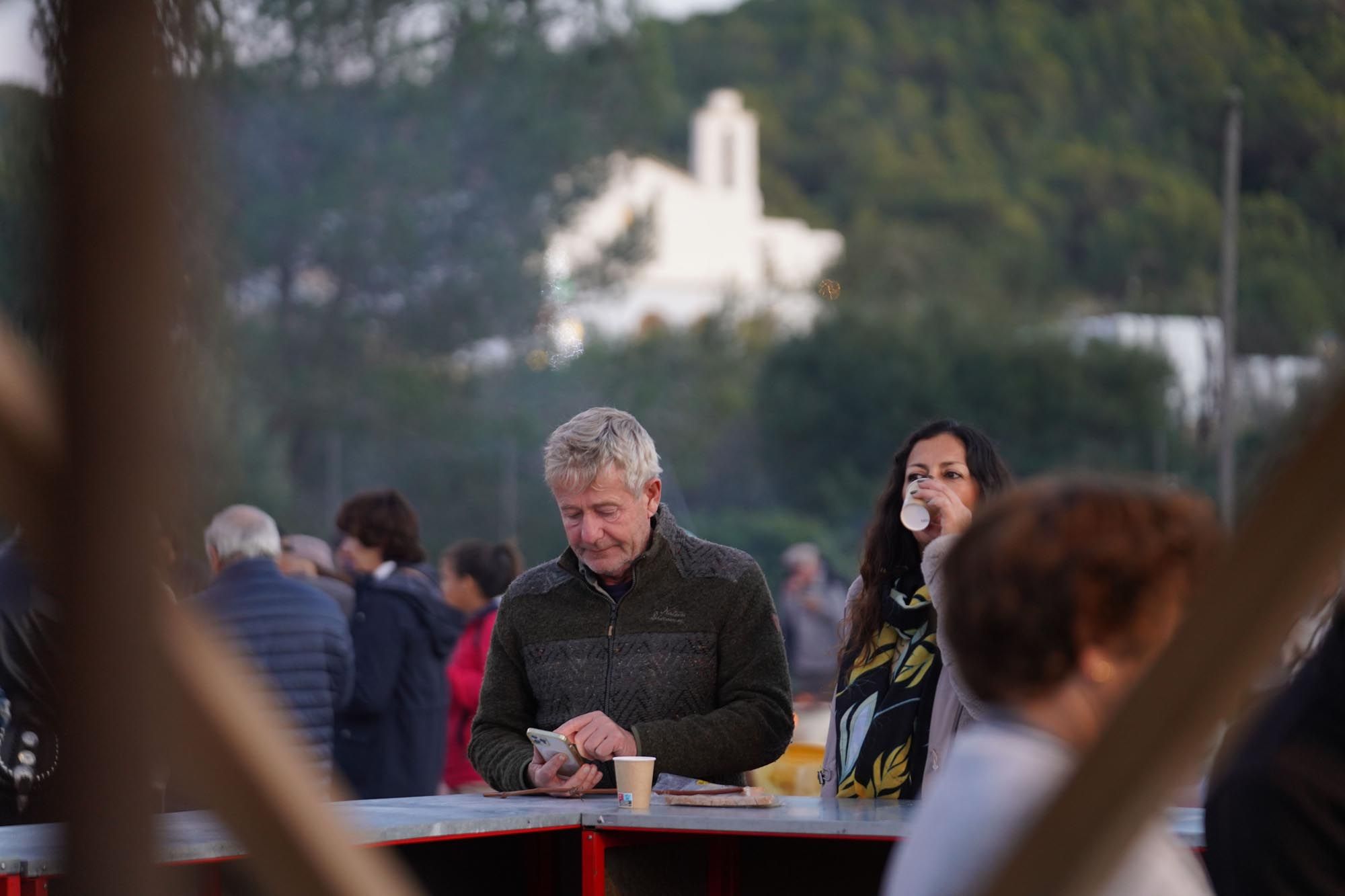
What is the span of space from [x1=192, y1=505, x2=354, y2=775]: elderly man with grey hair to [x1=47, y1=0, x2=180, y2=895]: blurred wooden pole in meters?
4.68

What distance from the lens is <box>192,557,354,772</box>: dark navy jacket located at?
5668 mm

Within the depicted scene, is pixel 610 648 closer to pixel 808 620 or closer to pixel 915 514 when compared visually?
pixel 915 514

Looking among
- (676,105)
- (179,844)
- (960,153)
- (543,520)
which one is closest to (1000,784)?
(179,844)

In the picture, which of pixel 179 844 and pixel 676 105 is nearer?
pixel 179 844

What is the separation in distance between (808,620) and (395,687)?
673cm

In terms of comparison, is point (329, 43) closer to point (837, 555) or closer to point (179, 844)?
point (837, 555)

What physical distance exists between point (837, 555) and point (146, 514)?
108 feet

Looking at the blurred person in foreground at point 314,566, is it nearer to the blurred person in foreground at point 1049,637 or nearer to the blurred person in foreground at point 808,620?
the blurred person in foreground at point 808,620

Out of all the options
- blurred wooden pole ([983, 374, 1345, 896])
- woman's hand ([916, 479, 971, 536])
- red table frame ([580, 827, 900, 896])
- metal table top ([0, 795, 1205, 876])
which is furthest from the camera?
woman's hand ([916, 479, 971, 536])

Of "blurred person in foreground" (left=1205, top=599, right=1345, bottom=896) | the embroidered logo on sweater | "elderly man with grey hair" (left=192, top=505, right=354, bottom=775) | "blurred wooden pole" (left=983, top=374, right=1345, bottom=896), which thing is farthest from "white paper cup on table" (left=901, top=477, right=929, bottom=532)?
"blurred wooden pole" (left=983, top=374, right=1345, bottom=896)

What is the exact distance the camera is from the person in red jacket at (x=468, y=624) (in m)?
7.15

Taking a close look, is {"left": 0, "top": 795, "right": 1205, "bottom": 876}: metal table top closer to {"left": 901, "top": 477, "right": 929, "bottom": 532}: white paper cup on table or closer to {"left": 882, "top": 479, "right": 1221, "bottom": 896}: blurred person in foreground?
{"left": 901, "top": 477, "right": 929, "bottom": 532}: white paper cup on table

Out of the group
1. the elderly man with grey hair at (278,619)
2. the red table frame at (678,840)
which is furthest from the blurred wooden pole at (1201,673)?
the elderly man with grey hair at (278,619)

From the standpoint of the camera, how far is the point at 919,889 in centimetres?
158
